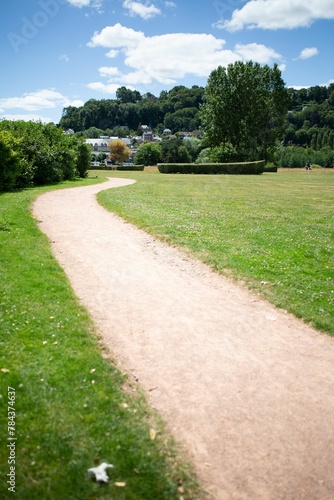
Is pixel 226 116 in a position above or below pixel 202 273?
above

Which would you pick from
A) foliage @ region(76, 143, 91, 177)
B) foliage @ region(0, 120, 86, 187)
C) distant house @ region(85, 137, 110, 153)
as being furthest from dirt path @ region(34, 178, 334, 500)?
distant house @ region(85, 137, 110, 153)

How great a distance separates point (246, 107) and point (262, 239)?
5539cm

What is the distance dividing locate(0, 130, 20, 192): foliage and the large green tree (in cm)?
4552

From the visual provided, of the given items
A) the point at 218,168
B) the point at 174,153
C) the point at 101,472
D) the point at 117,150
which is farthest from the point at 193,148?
the point at 101,472

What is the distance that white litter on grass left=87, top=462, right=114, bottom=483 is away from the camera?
3.24m

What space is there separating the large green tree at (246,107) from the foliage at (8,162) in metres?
45.5

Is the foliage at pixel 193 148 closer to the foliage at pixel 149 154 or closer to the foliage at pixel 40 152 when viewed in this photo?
the foliage at pixel 149 154

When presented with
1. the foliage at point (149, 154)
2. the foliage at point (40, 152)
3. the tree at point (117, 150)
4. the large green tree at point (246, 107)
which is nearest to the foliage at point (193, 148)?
the foliage at point (149, 154)

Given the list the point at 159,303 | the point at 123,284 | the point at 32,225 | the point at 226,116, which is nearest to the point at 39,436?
the point at 159,303

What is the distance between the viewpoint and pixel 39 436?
12.1 feet

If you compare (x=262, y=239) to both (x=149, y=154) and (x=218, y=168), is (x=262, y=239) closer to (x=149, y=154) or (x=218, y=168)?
(x=218, y=168)

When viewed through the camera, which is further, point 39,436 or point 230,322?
point 230,322

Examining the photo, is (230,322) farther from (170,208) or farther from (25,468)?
(170,208)

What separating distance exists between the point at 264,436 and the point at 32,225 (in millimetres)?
11049
